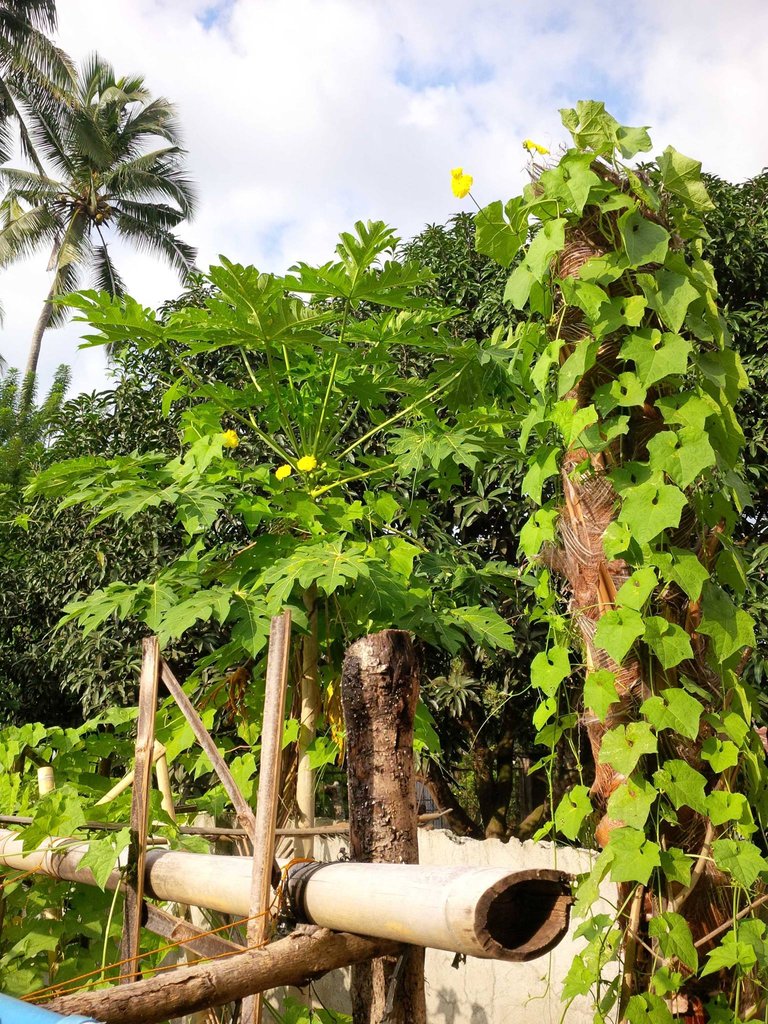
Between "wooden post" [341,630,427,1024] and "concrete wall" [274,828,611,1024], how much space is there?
2.29 m

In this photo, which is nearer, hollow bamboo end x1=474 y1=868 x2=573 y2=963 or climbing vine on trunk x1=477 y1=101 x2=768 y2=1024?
hollow bamboo end x1=474 y1=868 x2=573 y2=963

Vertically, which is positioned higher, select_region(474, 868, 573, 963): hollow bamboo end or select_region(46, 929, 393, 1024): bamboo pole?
select_region(474, 868, 573, 963): hollow bamboo end

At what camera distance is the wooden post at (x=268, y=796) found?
1.85m

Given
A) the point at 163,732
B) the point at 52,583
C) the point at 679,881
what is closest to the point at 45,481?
the point at 163,732

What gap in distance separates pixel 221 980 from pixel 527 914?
560 mm

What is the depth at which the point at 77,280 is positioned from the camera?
1934 cm

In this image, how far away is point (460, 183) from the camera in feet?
7.57

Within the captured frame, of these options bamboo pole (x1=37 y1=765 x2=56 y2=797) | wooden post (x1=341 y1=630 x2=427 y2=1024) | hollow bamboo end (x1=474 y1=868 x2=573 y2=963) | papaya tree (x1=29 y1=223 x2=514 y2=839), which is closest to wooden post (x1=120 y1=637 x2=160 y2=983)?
papaya tree (x1=29 y1=223 x2=514 y2=839)

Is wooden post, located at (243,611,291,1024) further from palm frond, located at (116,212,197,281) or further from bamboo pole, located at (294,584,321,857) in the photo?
palm frond, located at (116,212,197,281)

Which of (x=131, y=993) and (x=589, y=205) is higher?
(x=589, y=205)

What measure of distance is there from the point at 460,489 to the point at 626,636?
4227 mm

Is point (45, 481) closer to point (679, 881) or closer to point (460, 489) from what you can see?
point (679, 881)

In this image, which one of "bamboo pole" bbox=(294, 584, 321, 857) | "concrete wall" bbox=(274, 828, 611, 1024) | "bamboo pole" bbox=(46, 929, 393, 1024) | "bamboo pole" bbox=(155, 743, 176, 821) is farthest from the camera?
"concrete wall" bbox=(274, 828, 611, 1024)

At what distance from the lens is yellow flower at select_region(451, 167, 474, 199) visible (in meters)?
2.29
